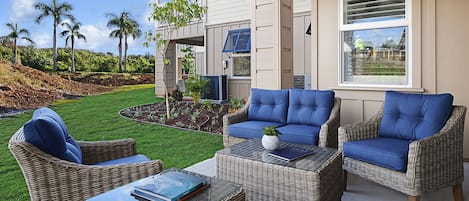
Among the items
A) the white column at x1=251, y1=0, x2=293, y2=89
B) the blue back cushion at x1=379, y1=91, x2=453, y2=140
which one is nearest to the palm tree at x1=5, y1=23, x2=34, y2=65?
the white column at x1=251, y1=0, x2=293, y2=89

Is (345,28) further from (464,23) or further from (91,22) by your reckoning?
(91,22)

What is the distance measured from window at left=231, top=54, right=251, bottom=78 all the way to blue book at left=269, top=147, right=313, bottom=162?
6.53 metres

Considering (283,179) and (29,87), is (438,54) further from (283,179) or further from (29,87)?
(29,87)

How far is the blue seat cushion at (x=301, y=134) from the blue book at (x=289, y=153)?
31.2 inches

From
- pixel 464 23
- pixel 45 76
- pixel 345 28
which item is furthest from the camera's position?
pixel 45 76

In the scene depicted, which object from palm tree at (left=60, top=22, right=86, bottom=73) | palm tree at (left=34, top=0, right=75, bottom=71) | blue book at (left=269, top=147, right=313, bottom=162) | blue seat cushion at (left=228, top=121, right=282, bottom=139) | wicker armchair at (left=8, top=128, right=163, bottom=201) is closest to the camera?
wicker armchair at (left=8, top=128, right=163, bottom=201)

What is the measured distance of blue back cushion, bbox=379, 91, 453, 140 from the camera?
2.98 meters

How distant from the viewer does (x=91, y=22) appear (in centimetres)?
827

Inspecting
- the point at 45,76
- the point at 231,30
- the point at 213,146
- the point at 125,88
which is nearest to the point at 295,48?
the point at 231,30

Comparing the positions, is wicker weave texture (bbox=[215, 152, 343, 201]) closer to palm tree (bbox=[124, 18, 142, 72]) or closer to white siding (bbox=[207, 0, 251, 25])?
white siding (bbox=[207, 0, 251, 25])

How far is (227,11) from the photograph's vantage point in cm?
953

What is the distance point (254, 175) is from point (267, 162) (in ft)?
0.50

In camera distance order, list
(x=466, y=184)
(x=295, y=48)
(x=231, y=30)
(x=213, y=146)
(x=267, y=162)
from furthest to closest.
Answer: (x=231, y=30)
(x=295, y=48)
(x=213, y=146)
(x=466, y=184)
(x=267, y=162)

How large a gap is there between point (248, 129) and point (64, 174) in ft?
7.72
